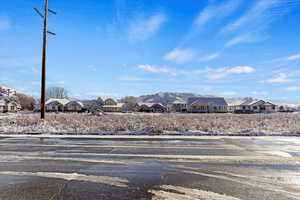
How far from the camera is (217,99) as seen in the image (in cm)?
8506

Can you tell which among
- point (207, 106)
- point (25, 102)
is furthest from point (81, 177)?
point (25, 102)

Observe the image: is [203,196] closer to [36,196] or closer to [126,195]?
[126,195]

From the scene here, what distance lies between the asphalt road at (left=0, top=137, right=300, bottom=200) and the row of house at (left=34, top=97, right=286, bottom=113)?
232 ft

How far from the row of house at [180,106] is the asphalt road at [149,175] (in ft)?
232

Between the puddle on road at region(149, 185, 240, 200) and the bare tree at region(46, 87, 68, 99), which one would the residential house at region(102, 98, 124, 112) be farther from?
the puddle on road at region(149, 185, 240, 200)

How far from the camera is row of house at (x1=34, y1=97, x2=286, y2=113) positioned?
269 ft

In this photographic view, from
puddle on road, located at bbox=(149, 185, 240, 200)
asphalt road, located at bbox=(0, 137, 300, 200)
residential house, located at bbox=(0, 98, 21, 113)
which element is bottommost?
puddle on road, located at bbox=(149, 185, 240, 200)

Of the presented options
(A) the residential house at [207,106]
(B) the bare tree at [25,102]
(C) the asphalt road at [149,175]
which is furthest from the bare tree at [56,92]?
(C) the asphalt road at [149,175]

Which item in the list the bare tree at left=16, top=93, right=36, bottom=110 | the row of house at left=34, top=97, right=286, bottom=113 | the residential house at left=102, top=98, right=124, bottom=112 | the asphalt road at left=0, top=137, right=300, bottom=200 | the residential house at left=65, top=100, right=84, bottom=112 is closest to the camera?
the asphalt road at left=0, top=137, right=300, bottom=200

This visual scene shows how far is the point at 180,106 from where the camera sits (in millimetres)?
97500

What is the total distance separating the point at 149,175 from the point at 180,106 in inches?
3680

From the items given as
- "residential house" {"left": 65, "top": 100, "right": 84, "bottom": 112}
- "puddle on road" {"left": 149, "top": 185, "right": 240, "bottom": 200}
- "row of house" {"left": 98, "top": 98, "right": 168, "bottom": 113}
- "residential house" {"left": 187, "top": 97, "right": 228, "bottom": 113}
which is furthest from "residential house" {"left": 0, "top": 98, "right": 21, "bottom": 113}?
"puddle on road" {"left": 149, "top": 185, "right": 240, "bottom": 200}

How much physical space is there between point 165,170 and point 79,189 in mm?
2338

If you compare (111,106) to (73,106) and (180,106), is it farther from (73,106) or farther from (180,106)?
(180,106)
